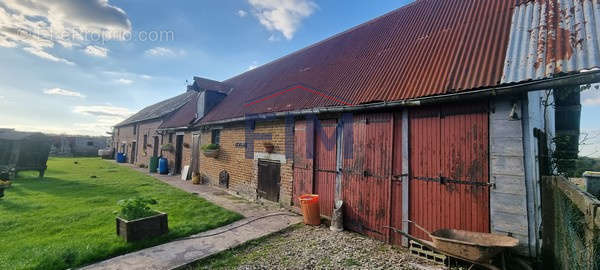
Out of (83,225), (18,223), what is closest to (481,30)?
(83,225)

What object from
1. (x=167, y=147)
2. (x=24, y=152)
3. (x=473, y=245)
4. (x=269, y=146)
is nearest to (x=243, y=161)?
(x=269, y=146)

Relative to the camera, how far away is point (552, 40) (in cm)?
423

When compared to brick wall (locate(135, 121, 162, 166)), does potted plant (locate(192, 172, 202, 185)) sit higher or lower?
lower

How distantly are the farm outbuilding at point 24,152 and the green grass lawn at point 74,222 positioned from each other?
398 centimetres

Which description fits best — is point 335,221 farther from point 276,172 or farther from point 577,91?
point 577,91

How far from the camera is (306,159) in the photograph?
6.97m

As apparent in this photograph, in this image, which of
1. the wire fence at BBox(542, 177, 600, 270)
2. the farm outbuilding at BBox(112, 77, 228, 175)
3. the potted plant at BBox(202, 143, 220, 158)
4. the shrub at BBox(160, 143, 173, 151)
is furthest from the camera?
the shrub at BBox(160, 143, 173, 151)

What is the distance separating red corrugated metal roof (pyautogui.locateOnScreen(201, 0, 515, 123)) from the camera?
487cm

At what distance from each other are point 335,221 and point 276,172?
2.83m

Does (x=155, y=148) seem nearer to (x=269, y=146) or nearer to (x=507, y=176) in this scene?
(x=269, y=146)

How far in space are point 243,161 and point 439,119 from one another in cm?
700

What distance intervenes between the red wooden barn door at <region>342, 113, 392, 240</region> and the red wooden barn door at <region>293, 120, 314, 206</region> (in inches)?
47.2

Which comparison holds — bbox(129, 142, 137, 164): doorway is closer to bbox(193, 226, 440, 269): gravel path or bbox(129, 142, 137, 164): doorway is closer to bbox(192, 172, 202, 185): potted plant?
bbox(192, 172, 202, 185): potted plant

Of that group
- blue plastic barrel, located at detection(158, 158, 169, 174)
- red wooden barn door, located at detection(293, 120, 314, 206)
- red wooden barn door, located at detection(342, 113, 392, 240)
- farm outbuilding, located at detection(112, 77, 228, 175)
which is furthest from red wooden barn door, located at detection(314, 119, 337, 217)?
blue plastic barrel, located at detection(158, 158, 169, 174)
